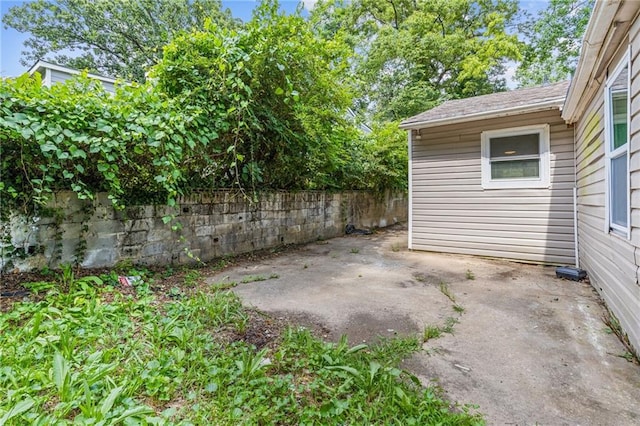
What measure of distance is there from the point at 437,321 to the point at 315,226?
14.9 feet

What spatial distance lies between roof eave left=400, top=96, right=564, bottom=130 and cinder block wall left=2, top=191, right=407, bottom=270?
2657mm

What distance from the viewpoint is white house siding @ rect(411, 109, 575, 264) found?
185 inches

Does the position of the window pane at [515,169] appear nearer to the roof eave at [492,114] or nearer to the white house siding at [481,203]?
the white house siding at [481,203]

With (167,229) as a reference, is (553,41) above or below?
above

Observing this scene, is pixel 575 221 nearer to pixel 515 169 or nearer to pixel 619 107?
pixel 515 169

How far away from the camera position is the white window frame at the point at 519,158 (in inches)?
188

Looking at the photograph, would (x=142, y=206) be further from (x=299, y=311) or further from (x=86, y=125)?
(x=299, y=311)

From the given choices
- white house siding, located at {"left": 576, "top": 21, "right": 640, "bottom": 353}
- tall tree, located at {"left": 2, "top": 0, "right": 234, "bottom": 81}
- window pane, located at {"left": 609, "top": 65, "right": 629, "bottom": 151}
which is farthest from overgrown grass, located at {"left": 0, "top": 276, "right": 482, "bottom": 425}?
tall tree, located at {"left": 2, "top": 0, "right": 234, "bottom": 81}

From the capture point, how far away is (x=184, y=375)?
176 centimetres

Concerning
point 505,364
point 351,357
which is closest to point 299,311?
point 351,357

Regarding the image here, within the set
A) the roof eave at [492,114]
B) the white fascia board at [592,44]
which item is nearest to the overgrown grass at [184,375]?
the white fascia board at [592,44]

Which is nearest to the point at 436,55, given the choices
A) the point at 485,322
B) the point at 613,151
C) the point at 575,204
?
the point at 575,204

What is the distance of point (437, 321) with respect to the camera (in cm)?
271

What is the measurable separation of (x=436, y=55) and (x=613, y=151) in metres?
14.5
